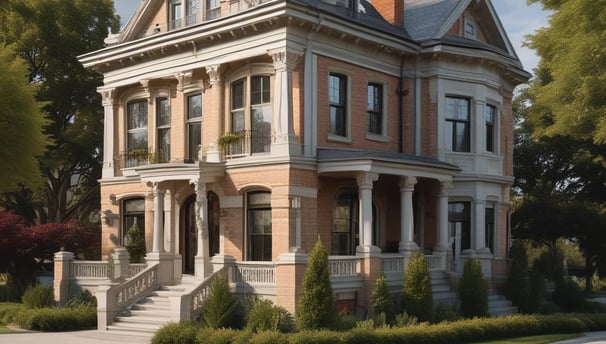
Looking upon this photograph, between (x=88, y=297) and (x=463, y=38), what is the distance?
1607 centimetres

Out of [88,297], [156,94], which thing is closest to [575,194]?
[156,94]

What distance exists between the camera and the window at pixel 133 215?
2848 cm

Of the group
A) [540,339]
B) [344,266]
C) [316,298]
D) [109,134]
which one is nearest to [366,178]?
[344,266]

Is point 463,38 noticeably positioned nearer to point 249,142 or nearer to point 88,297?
point 249,142

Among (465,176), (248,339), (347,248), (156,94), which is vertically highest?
(156,94)

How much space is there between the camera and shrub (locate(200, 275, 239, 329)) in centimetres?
2083

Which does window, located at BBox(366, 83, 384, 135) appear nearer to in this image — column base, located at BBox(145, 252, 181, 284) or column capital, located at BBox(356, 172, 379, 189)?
column capital, located at BBox(356, 172, 379, 189)

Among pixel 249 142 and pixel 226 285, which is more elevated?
pixel 249 142

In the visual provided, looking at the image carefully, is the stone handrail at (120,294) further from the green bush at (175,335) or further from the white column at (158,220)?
the green bush at (175,335)

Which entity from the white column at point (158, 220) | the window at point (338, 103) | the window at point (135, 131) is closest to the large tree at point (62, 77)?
the window at point (135, 131)

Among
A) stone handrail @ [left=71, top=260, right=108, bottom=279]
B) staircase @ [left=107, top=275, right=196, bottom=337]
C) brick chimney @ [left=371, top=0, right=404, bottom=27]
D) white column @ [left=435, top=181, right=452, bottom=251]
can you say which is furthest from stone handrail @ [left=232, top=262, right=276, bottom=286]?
brick chimney @ [left=371, top=0, right=404, bottom=27]

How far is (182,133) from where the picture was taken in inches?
1067

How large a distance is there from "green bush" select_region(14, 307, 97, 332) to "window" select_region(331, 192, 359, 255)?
25.8ft

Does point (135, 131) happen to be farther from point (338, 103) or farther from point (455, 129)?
point (455, 129)
